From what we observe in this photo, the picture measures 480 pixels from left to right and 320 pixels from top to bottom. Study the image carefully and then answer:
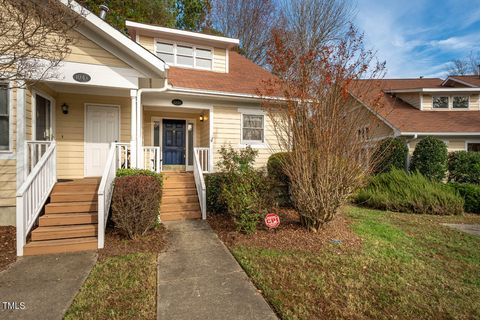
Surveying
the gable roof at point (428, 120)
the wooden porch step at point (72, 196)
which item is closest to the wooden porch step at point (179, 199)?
the wooden porch step at point (72, 196)

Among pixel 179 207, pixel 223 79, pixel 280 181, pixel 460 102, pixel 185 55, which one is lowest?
pixel 179 207

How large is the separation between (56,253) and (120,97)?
5078 mm

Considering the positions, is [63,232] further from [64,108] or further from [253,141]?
[253,141]

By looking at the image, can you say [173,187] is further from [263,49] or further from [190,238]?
[263,49]

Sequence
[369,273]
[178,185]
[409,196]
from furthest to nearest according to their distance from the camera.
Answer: [409,196]
[178,185]
[369,273]

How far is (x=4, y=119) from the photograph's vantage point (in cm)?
577

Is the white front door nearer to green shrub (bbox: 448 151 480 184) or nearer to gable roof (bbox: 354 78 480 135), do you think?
gable roof (bbox: 354 78 480 135)

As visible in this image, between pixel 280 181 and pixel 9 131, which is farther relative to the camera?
pixel 280 181

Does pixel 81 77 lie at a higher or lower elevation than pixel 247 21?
lower

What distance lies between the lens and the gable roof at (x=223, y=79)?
29.5 feet

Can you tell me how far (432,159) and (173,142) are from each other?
11.4 metres

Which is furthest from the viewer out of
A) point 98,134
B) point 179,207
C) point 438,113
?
point 438,113

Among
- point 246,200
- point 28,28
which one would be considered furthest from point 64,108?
point 246,200

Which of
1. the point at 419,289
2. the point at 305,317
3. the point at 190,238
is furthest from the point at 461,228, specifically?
the point at 190,238
